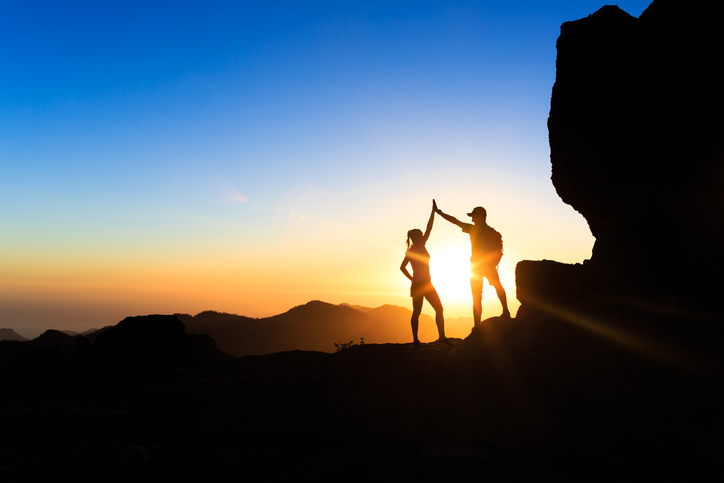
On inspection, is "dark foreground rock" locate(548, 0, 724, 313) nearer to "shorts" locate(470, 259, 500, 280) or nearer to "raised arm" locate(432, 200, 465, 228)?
"shorts" locate(470, 259, 500, 280)

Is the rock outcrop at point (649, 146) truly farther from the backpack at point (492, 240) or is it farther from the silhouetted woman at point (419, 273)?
the silhouetted woman at point (419, 273)

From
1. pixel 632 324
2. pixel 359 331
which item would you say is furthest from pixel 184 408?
pixel 359 331

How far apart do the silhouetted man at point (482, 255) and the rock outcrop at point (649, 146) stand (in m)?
1.43

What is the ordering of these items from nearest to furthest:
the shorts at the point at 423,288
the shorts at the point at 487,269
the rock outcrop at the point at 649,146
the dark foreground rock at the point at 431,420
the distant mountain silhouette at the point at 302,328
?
the dark foreground rock at the point at 431,420 < the rock outcrop at the point at 649,146 < the shorts at the point at 487,269 < the shorts at the point at 423,288 < the distant mountain silhouette at the point at 302,328

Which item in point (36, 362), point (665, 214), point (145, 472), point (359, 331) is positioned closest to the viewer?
point (145, 472)

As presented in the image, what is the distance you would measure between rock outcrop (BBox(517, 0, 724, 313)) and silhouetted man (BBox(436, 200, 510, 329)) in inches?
56.3

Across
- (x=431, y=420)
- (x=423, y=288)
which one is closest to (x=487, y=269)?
(x=423, y=288)

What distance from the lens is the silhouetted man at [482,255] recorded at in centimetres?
771

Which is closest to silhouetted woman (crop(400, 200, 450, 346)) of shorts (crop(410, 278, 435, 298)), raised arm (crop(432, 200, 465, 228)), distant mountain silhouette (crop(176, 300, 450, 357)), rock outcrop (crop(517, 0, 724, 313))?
shorts (crop(410, 278, 435, 298))

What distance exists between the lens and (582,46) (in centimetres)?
657

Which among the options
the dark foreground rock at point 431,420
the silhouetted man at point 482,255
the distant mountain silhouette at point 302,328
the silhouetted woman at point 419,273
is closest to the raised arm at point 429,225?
the silhouetted woman at point 419,273

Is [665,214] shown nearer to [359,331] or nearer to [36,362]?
[36,362]

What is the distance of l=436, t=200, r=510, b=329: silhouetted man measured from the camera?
7707 mm

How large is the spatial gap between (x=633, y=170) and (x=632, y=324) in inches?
95.2
